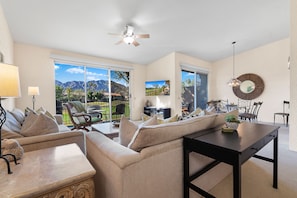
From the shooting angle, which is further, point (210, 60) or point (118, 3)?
point (210, 60)

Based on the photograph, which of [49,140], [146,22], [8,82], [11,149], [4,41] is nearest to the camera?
[8,82]

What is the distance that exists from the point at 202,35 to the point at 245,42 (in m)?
2.04

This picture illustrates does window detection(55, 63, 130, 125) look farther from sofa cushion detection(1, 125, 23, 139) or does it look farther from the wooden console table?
the wooden console table

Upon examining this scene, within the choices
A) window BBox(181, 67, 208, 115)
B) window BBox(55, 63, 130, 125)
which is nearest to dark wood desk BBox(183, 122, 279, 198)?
window BBox(55, 63, 130, 125)

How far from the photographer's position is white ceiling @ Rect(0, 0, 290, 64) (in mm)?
2791

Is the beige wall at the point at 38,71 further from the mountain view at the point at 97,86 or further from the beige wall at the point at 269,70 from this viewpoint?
the beige wall at the point at 269,70

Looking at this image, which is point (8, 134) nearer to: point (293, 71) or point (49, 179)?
point (49, 179)

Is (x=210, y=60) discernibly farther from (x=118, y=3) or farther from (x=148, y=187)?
(x=148, y=187)

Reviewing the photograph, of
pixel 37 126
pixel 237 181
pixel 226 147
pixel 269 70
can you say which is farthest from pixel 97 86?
pixel 269 70

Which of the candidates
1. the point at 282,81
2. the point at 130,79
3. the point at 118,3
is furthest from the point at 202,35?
the point at 282,81

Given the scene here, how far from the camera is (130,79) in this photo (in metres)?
6.12

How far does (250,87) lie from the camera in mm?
5988

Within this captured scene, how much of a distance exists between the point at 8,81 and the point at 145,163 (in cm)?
108

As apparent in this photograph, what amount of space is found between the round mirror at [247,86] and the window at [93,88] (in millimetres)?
4798
